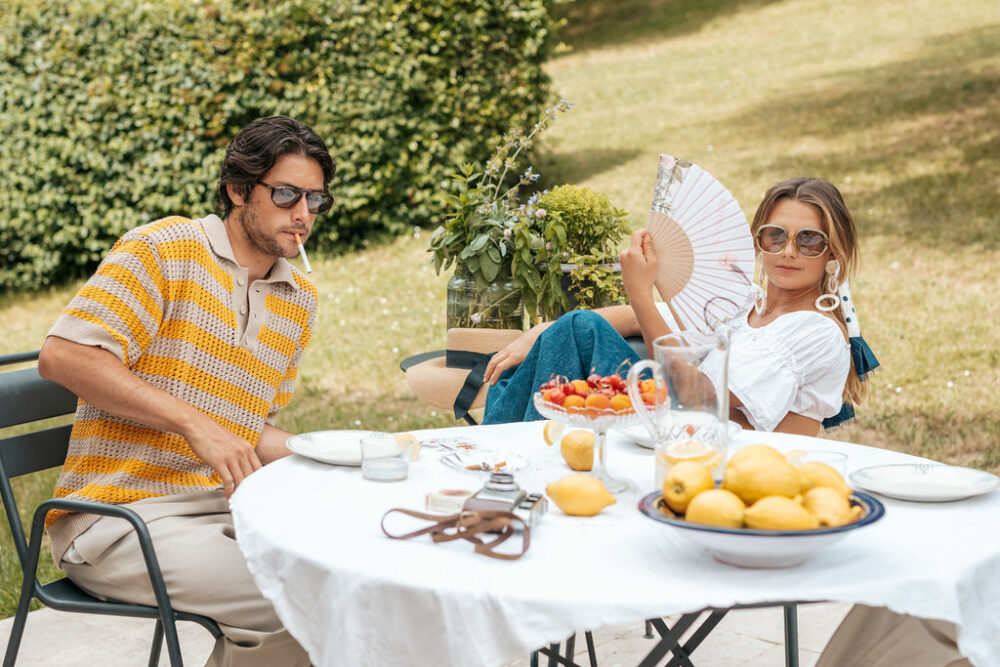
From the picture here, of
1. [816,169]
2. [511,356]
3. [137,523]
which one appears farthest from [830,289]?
[816,169]

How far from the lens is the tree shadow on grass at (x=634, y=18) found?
18.3 m

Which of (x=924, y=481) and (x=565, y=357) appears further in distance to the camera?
(x=565, y=357)

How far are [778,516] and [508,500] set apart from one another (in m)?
0.44

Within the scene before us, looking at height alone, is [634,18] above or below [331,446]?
above

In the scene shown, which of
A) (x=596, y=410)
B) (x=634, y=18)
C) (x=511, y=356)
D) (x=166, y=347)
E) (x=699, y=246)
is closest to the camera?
(x=596, y=410)

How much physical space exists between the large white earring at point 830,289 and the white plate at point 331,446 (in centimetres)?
137

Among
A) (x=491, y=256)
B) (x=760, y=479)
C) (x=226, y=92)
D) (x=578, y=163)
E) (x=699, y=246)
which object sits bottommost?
(x=760, y=479)

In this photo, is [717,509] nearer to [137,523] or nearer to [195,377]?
[137,523]

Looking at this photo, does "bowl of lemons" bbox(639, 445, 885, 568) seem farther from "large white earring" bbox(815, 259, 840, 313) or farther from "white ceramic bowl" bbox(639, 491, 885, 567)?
"large white earring" bbox(815, 259, 840, 313)

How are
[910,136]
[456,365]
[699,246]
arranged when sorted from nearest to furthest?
[699,246], [456,365], [910,136]

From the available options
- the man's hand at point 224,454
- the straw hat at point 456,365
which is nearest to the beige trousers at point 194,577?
the man's hand at point 224,454

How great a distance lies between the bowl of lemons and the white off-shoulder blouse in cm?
116

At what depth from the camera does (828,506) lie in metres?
1.47

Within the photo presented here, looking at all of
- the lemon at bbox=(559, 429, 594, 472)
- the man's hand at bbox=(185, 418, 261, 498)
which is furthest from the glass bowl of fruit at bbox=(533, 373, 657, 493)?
the man's hand at bbox=(185, 418, 261, 498)
